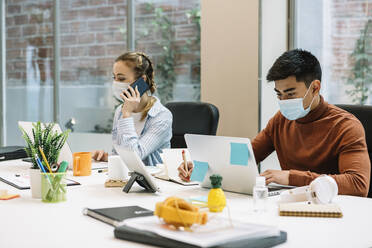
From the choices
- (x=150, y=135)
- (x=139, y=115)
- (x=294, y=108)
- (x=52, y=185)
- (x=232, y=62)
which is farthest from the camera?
(x=232, y=62)

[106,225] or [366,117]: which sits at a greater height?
[366,117]

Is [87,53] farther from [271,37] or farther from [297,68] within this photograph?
[297,68]

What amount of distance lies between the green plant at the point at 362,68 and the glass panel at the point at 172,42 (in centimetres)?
122

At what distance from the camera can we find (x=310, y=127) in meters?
2.19

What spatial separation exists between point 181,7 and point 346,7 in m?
1.36

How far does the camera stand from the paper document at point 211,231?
3.56 feet

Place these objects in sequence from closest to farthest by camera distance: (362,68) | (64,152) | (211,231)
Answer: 1. (211,231)
2. (64,152)
3. (362,68)

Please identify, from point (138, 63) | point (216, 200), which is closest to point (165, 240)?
point (216, 200)

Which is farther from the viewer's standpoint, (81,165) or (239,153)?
(81,165)

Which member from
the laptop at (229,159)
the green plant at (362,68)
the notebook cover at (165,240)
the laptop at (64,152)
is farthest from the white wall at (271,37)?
the notebook cover at (165,240)

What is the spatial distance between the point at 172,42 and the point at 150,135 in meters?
1.57

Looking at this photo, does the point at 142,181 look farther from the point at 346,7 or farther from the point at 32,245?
the point at 346,7

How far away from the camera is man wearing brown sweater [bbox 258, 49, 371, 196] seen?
2.03 metres

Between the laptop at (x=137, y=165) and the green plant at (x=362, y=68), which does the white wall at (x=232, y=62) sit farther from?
the laptop at (x=137, y=165)
